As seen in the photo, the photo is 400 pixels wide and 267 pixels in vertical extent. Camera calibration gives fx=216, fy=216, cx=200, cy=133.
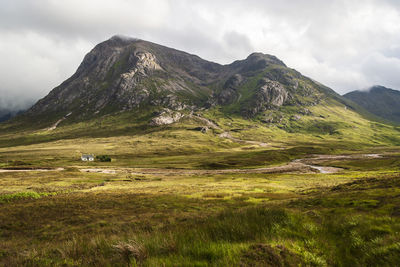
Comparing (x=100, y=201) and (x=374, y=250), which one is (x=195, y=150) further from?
(x=374, y=250)

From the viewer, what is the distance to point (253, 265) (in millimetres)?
4332

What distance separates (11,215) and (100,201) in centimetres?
990

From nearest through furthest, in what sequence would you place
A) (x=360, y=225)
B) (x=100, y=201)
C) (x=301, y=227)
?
(x=301, y=227)
(x=360, y=225)
(x=100, y=201)

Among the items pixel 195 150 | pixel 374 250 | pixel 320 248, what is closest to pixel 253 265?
pixel 320 248

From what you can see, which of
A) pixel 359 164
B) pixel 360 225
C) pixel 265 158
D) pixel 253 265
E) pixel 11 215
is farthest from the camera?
pixel 265 158

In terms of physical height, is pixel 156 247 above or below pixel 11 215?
above

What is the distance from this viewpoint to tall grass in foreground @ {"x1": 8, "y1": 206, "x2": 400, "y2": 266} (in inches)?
187

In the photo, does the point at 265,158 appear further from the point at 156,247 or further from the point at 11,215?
the point at 156,247

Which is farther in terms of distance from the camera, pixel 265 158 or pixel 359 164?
pixel 265 158

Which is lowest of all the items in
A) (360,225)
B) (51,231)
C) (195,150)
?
(195,150)

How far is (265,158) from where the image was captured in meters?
134

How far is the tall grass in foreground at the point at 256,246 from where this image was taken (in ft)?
15.6

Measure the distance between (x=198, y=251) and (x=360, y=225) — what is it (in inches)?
240

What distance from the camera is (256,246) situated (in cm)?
502
